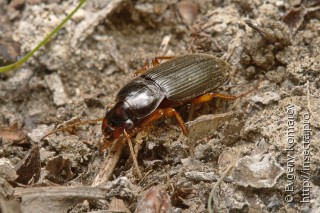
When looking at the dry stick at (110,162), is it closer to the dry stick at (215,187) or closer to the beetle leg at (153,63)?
the beetle leg at (153,63)

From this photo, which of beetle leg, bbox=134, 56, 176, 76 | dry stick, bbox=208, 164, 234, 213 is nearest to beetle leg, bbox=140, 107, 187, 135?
beetle leg, bbox=134, 56, 176, 76

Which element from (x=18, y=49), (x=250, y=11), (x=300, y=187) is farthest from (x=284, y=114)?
(x=18, y=49)

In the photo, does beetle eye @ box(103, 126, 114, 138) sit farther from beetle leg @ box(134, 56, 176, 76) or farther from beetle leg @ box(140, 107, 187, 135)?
beetle leg @ box(134, 56, 176, 76)

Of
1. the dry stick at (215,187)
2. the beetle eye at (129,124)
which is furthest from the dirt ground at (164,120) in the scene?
the beetle eye at (129,124)

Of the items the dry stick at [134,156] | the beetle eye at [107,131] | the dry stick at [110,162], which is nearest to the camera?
the dry stick at [134,156]

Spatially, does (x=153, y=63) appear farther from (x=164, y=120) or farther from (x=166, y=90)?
(x=164, y=120)

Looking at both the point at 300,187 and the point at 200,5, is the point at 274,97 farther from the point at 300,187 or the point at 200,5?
the point at 200,5

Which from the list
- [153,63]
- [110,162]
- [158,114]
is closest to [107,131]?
[110,162]

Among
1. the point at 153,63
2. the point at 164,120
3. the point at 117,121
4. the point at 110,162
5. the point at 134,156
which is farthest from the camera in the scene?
the point at 153,63

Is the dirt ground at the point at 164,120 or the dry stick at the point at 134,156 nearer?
the dirt ground at the point at 164,120
